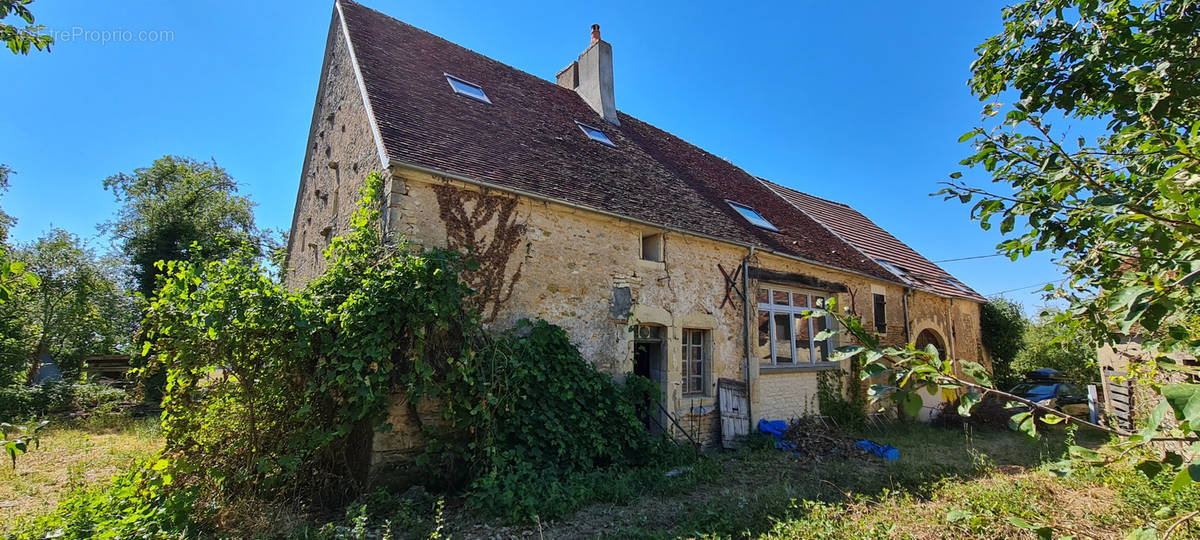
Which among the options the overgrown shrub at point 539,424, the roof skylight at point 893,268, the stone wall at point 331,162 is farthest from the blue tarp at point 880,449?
→ the stone wall at point 331,162

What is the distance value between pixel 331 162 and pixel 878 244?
14792 mm

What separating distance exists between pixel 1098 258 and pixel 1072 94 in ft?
5.72

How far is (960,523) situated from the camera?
→ 178 inches

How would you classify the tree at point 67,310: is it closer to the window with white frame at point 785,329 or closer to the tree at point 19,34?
the tree at point 19,34

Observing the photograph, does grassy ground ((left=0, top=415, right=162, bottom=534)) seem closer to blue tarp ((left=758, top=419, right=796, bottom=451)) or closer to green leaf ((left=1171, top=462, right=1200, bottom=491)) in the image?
green leaf ((left=1171, top=462, right=1200, bottom=491))

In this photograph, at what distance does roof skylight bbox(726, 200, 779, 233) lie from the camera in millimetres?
11775

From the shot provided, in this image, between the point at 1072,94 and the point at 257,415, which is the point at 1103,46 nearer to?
the point at 1072,94

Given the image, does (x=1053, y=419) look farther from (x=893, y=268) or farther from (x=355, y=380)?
(x=893, y=268)

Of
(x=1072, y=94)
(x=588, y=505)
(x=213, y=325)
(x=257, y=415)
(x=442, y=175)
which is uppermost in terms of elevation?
(x=442, y=175)

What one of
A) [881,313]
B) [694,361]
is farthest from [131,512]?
[881,313]

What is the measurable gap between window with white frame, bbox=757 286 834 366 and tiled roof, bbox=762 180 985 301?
4.15 metres

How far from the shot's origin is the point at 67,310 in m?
17.9

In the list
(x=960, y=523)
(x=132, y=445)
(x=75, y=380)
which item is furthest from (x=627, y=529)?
(x=75, y=380)

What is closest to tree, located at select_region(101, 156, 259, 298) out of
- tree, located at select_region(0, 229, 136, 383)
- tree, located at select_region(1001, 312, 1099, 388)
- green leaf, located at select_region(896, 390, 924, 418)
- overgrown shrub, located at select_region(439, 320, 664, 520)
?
tree, located at select_region(0, 229, 136, 383)
